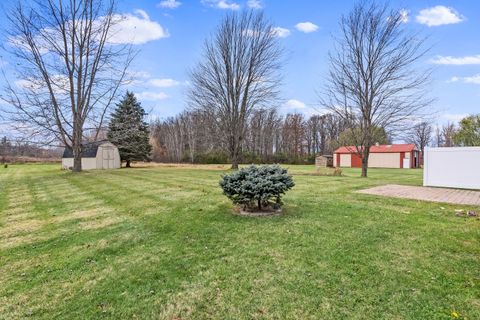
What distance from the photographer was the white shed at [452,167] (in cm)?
1008

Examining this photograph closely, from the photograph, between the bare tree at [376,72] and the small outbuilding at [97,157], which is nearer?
the bare tree at [376,72]

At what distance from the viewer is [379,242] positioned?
4.20 metres

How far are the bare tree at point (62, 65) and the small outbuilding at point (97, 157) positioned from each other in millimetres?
11429

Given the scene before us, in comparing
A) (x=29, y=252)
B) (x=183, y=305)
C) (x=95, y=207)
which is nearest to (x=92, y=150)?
(x=95, y=207)

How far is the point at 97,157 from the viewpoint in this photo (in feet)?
98.5

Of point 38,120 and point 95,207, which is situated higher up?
point 38,120

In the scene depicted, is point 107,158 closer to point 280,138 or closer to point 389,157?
point 280,138

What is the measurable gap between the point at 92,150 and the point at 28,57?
14.8 metres

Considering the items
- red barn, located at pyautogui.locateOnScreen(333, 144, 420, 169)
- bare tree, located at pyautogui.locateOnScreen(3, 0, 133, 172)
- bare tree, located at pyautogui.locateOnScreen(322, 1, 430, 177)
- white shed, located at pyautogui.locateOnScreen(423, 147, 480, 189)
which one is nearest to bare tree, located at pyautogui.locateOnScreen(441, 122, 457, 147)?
red barn, located at pyautogui.locateOnScreen(333, 144, 420, 169)

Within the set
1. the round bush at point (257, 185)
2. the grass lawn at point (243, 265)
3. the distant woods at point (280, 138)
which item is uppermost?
the distant woods at point (280, 138)

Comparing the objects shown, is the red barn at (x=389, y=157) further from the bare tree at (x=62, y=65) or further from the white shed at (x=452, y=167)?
the bare tree at (x=62, y=65)

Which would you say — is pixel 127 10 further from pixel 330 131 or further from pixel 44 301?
pixel 330 131

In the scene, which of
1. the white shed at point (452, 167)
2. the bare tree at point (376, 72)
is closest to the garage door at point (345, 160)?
Answer: the bare tree at point (376, 72)

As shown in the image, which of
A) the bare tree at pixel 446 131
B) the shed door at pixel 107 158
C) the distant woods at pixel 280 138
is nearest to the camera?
the shed door at pixel 107 158
